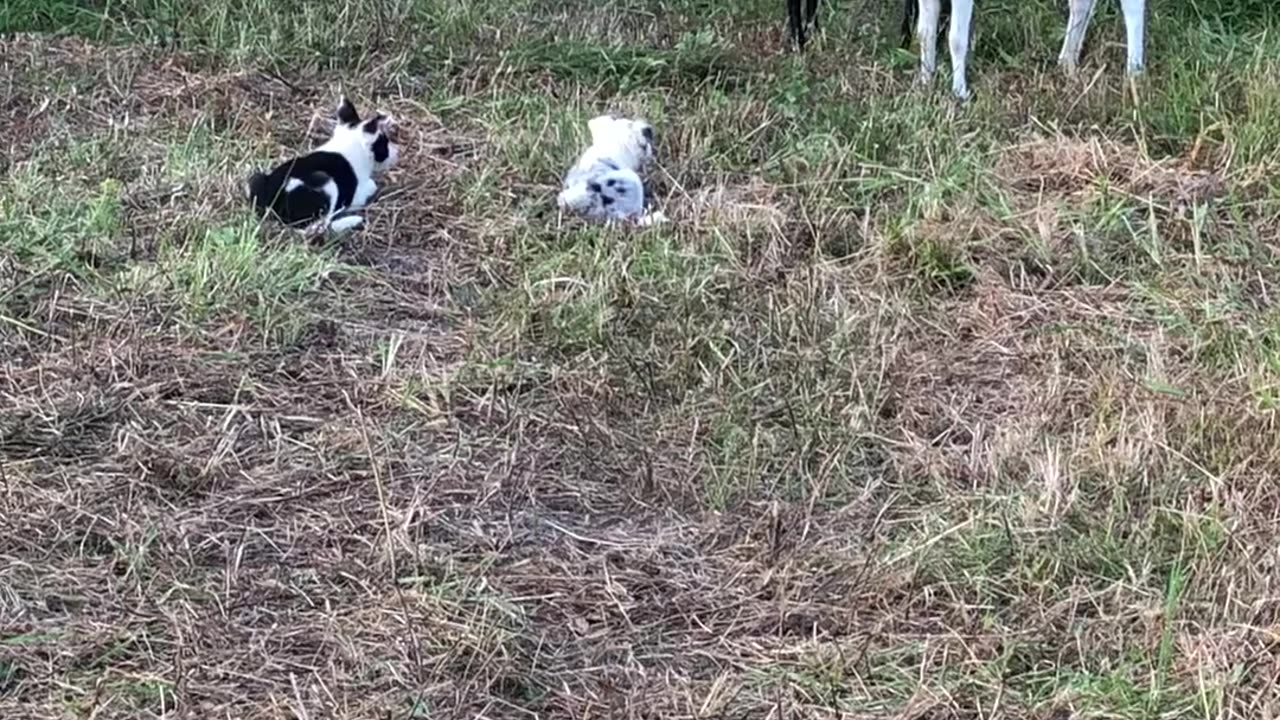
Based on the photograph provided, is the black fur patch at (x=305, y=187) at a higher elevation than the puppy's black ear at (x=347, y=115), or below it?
below

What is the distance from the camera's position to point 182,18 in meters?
6.84

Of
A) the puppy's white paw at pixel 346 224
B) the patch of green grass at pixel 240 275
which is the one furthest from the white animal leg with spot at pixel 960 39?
the patch of green grass at pixel 240 275

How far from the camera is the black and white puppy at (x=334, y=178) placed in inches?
196

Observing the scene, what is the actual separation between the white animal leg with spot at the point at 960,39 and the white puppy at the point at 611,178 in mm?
1452

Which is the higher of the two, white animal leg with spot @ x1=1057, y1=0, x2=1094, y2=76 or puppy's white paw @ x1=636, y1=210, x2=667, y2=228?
white animal leg with spot @ x1=1057, y1=0, x2=1094, y2=76

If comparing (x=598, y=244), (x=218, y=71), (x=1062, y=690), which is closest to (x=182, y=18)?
(x=218, y=71)

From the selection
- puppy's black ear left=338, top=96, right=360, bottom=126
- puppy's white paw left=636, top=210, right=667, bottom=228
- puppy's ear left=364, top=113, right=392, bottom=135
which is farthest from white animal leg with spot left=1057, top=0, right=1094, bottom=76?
puppy's black ear left=338, top=96, right=360, bottom=126

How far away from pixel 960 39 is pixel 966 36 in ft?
0.11

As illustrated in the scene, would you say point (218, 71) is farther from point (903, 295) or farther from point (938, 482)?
point (938, 482)

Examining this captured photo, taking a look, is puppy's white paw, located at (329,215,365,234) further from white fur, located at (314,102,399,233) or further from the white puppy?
the white puppy

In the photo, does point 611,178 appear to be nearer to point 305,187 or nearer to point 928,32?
point 305,187

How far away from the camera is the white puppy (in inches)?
202

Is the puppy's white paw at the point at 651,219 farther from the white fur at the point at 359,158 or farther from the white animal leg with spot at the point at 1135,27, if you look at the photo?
the white animal leg with spot at the point at 1135,27

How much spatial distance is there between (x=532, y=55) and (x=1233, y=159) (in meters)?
2.71
